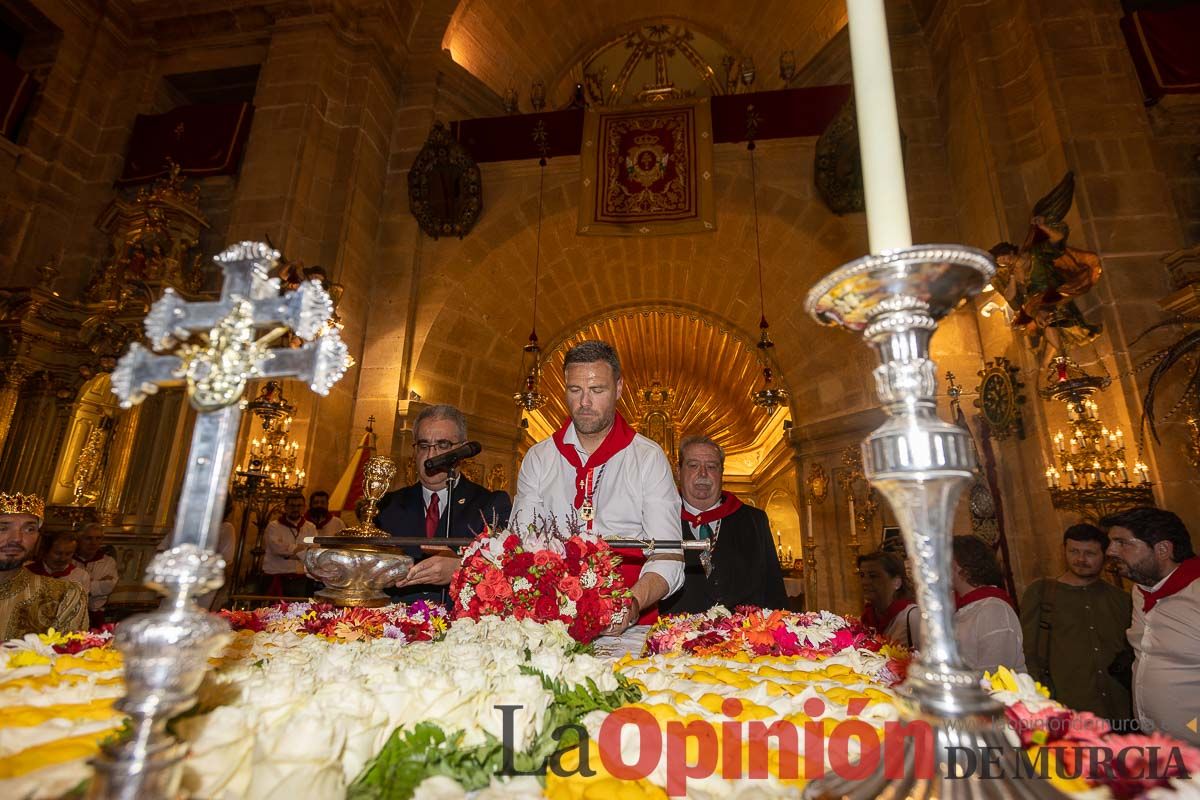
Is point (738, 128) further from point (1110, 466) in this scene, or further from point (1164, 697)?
point (1164, 697)

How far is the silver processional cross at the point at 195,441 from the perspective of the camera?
0.57m

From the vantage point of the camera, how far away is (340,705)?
0.73 meters

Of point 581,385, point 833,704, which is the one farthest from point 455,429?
point 833,704

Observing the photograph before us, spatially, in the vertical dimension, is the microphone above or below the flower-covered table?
above

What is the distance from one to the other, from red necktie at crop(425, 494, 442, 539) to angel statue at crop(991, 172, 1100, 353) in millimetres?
4808

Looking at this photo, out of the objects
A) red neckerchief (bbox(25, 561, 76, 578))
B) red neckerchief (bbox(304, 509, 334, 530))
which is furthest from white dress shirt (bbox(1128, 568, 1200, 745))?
red neckerchief (bbox(25, 561, 76, 578))

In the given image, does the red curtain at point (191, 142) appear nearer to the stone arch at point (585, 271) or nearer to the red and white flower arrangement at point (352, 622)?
the stone arch at point (585, 271)

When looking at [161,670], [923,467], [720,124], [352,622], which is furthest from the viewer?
[720,124]

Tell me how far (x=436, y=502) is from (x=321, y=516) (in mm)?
3798

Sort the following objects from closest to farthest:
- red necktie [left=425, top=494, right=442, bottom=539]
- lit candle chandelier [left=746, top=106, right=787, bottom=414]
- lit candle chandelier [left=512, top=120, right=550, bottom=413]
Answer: red necktie [left=425, top=494, right=442, bottom=539], lit candle chandelier [left=746, top=106, right=787, bottom=414], lit candle chandelier [left=512, top=120, right=550, bottom=413]

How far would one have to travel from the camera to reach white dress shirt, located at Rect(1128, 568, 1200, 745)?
2402mm

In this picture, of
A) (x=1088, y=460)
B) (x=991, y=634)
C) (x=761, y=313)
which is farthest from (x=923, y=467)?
(x=761, y=313)

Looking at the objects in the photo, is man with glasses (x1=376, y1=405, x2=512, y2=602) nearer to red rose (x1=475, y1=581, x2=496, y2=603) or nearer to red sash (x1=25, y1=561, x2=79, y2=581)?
red rose (x1=475, y1=581, x2=496, y2=603)

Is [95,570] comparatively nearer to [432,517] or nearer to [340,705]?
[432,517]
